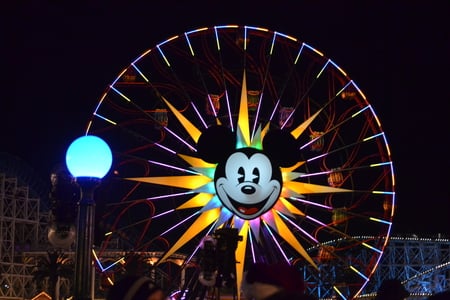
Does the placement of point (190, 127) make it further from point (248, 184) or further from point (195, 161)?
point (248, 184)

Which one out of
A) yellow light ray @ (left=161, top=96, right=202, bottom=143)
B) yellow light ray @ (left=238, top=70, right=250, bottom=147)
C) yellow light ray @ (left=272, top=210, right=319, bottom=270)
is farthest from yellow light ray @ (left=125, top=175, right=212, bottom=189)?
yellow light ray @ (left=272, top=210, right=319, bottom=270)

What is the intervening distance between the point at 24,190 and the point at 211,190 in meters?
38.1

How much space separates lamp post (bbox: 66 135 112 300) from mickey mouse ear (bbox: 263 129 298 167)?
421 inches

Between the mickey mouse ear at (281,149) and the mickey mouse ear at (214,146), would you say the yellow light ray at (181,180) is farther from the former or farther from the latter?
the mickey mouse ear at (281,149)

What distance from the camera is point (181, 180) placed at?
19.3m

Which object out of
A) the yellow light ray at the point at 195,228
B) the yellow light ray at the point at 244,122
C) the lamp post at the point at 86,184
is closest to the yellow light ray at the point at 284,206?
the yellow light ray at the point at 195,228

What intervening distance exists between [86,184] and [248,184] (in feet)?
34.4

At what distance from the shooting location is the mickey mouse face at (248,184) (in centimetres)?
1877

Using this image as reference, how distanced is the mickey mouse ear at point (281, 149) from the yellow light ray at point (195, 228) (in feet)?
5.83

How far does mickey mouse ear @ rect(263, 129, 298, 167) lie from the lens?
19016 millimetres

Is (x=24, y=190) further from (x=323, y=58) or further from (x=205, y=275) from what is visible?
(x=205, y=275)

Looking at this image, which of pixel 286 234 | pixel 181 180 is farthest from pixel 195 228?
pixel 286 234

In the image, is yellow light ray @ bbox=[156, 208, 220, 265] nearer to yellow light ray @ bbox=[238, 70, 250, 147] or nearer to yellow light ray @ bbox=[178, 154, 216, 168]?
yellow light ray @ bbox=[178, 154, 216, 168]

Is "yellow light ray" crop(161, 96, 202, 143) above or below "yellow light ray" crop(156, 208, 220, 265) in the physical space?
above
